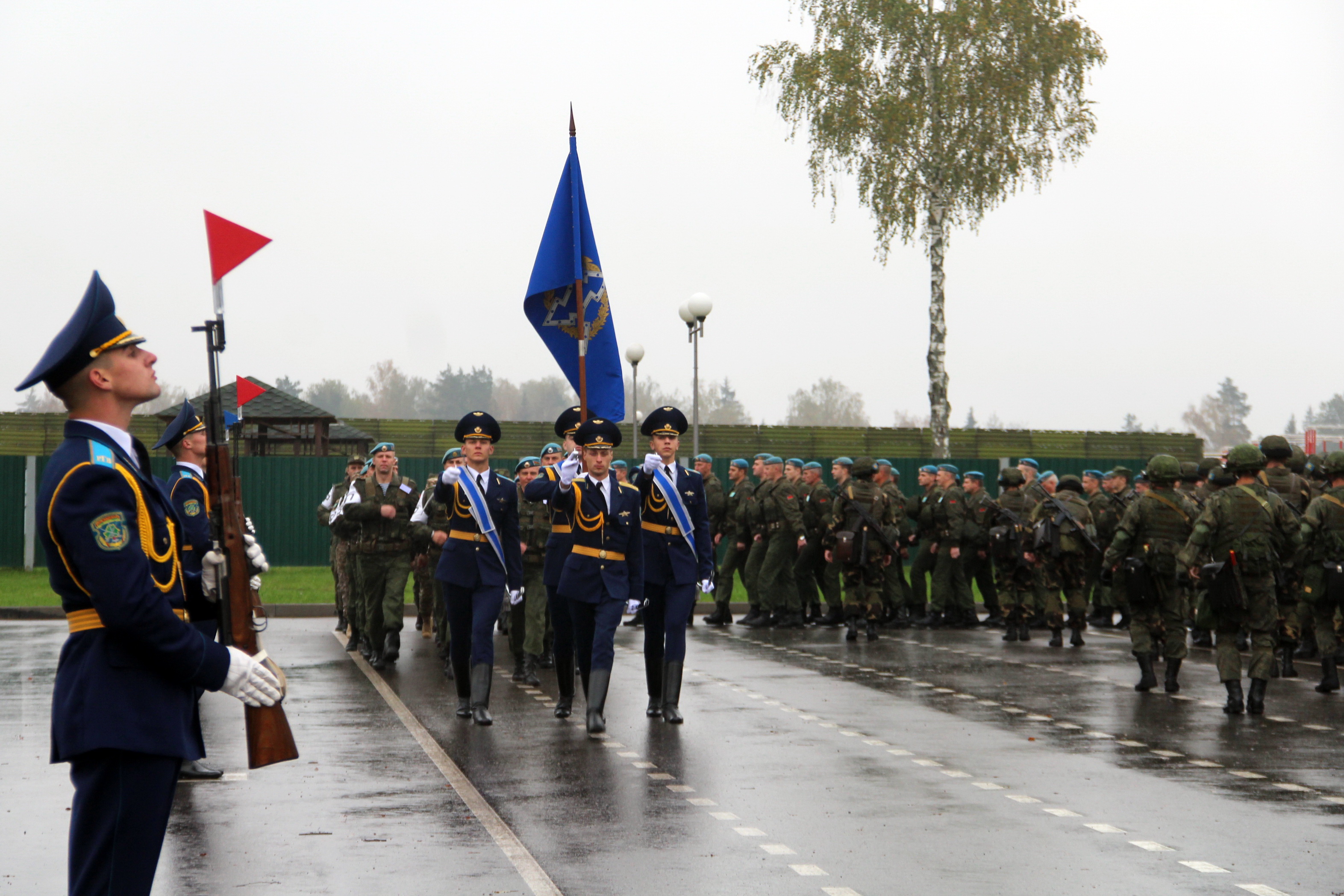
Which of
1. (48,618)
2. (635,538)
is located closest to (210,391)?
(635,538)

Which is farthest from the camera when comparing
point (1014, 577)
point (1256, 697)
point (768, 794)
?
point (1014, 577)

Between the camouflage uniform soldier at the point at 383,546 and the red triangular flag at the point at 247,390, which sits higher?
Answer: the red triangular flag at the point at 247,390

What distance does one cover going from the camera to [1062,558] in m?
16.3

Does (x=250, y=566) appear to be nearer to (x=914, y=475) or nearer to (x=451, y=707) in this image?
(x=451, y=707)

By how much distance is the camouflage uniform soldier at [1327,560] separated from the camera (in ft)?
39.5

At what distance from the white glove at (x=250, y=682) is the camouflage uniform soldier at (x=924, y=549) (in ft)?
51.0

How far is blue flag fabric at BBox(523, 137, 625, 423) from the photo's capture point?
1115 cm

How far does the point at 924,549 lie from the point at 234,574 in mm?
15760

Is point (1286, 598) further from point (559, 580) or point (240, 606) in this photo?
point (240, 606)

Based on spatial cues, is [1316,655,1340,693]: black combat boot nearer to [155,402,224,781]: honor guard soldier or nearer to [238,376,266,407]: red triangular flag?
[155,402,224,781]: honor guard soldier

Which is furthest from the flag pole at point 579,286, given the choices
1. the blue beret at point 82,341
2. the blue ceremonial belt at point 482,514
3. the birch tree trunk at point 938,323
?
the birch tree trunk at point 938,323

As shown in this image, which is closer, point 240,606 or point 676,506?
point 240,606

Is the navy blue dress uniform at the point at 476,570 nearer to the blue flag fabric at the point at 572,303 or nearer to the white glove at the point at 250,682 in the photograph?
the blue flag fabric at the point at 572,303

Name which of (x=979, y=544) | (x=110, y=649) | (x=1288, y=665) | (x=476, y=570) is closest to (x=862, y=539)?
(x=979, y=544)
